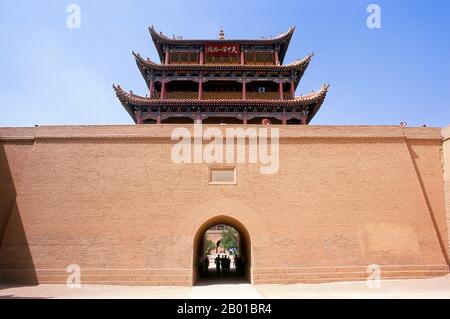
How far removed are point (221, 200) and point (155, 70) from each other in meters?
10.9

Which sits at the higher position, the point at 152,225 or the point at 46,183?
the point at 46,183

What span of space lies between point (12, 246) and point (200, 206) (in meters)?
5.82

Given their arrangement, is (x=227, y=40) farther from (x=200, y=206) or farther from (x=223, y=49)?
(x=200, y=206)

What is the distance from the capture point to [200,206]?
1119 cm

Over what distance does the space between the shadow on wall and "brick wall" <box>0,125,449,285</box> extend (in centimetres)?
3

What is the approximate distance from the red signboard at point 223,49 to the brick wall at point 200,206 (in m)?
9.71

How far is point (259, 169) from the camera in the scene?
38.0 ft

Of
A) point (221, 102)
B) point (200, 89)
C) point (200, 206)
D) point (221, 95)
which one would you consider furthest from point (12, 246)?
point (221, 95)

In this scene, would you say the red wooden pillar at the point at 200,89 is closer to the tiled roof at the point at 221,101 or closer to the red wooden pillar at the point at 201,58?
the tiled roof at the point at 221,101

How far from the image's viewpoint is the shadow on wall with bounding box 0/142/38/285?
10625 mm

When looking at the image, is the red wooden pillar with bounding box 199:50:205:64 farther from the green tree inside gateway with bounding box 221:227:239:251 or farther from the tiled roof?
the green tree inside gateway with bounding box 221:227:239:251
